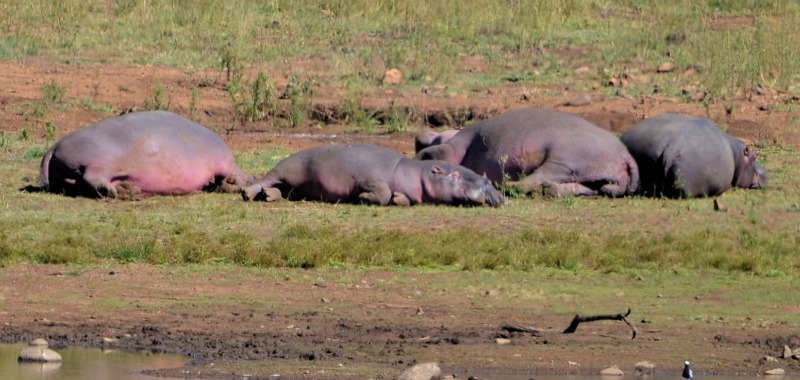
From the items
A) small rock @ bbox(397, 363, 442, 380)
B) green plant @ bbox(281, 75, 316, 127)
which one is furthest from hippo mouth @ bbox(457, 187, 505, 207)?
green plant @ bbox(281, 75, 316, 127)

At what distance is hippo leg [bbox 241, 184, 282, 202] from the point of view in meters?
12.0

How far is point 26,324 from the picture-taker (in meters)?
8.18

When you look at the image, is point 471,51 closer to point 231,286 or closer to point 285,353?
point 231,286

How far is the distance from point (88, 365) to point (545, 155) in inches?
255

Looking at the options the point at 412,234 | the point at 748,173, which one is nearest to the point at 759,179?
the point at 748,173

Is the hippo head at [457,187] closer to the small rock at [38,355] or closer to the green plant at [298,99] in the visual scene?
the small rock at [38,355]

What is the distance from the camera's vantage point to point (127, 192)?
39.3 feet

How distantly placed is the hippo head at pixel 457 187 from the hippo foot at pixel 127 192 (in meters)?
2.29

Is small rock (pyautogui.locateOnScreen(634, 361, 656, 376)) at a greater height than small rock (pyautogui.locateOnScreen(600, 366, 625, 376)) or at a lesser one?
lesser

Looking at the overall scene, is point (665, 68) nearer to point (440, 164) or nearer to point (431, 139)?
point (431, 139)

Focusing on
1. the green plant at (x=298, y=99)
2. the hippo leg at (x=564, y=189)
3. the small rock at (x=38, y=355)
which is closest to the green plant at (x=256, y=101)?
the green plant at (x=298, y=99)

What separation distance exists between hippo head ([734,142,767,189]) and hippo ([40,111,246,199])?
445cm

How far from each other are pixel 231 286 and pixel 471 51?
Answer: 1386 centimetres

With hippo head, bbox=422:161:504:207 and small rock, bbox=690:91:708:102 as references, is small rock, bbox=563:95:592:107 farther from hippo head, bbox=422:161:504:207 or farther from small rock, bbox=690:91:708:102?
hippo head, bbox=422:161:504:207
